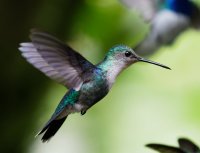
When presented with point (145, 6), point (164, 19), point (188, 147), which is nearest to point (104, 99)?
point (164, 19)

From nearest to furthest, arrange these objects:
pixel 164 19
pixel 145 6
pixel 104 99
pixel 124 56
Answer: pixel 124 56 < pixel 145 6 < pixel 164 19 < pixel 104 99

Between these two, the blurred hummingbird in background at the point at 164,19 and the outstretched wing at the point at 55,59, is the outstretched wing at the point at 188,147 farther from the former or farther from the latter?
the blurred hummingbird in background at the point at 164,19

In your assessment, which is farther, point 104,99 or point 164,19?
point 104,99

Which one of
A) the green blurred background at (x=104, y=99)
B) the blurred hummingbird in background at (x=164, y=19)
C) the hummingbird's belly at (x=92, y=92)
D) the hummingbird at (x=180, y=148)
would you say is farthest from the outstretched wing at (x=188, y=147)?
the green blurred background at (x=104, y=99)

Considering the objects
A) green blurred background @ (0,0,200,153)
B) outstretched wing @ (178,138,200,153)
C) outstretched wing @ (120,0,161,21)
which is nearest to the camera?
outstretched wing @ (178,138,200,153)

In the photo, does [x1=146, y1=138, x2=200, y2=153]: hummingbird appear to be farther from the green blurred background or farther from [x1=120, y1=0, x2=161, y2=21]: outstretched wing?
the green blurred background

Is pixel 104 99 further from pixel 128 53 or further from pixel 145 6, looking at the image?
pixel 128 53

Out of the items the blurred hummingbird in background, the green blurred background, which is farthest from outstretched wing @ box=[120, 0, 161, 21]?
the green blurred background
